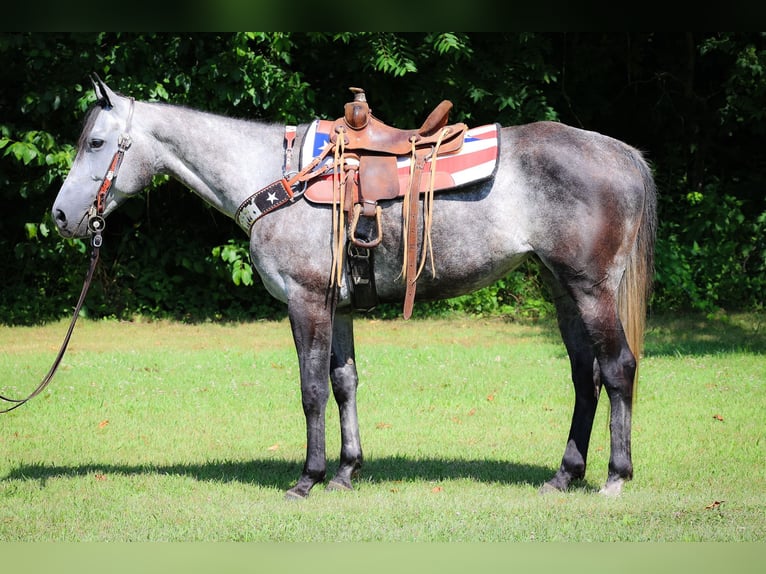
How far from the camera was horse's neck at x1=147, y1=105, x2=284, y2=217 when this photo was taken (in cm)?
534

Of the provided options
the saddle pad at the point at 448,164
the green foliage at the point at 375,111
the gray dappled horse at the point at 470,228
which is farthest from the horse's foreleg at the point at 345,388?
the green foliage at the point at 375,111

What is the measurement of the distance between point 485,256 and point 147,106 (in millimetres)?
2193

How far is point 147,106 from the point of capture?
5410 millimetres

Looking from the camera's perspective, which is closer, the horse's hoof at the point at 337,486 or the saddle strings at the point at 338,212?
the saddle strings at the point at 338,212

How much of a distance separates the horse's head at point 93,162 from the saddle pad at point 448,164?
3.49 ft

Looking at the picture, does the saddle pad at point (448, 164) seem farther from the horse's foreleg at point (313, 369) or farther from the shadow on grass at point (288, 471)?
the shadow on grass at point (288, 471)

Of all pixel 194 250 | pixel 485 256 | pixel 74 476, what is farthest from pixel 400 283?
pixel 194 250

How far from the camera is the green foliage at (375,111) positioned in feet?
40.2

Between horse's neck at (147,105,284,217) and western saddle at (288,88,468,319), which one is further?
horse's neck at (147,105,284,217)

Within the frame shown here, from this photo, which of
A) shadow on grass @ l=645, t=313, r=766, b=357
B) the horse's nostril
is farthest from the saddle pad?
shadow on grass @ l=645, t=313, r=766, b=357

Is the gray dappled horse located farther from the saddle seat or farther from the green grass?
the green grass

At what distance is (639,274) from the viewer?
5254mm

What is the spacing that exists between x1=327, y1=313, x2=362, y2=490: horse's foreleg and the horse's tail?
1.63m

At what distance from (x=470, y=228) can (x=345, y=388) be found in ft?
4.17
